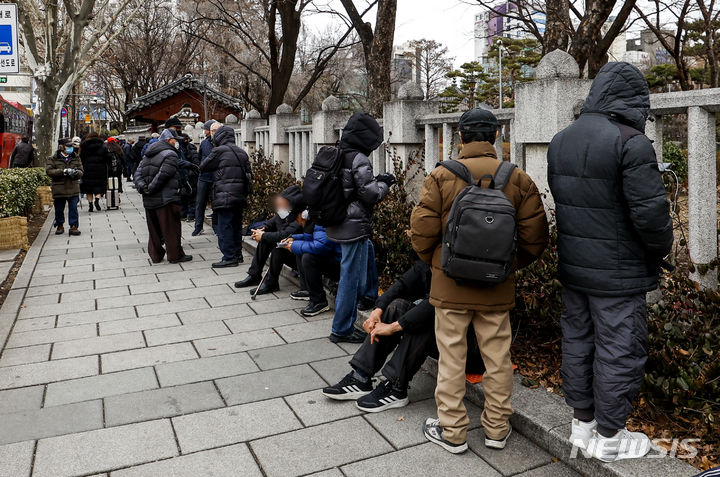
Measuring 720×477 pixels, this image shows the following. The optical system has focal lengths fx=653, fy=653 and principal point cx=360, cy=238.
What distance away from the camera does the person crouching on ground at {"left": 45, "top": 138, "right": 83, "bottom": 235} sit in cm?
1213

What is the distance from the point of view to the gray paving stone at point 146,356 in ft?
17.0

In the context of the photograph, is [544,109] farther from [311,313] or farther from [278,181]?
[278,181]

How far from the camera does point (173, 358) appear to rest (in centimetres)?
534

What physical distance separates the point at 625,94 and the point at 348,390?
2.48m

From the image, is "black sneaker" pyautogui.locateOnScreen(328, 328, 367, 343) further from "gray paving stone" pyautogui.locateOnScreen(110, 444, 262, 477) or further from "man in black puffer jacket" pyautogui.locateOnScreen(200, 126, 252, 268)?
"man in black puffer jacket" pyautogui.locateOnScreen(200, 126, 252, 268)

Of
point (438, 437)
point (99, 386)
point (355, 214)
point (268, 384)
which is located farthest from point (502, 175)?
point (99, 386)

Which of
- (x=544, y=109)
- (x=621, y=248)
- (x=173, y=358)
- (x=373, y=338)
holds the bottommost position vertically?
(x=173, y=358)

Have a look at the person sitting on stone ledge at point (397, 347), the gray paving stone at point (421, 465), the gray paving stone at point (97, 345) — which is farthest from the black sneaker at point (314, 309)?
the gray paving stone at point (421, 465)

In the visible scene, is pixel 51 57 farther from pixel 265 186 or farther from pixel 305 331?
pixel 305 331

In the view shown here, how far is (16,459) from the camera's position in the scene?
3.63 m

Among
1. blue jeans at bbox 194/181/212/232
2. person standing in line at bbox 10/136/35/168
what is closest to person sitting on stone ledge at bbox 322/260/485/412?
blue jeans at bbox 194/181/212/232

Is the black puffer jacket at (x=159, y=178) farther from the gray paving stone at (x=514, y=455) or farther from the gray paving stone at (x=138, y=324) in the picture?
the gray paving stone at (x=514, y=455)

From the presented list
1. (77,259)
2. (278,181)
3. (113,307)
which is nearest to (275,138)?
(278,181)

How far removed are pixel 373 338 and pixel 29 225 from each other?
40.5 feet
